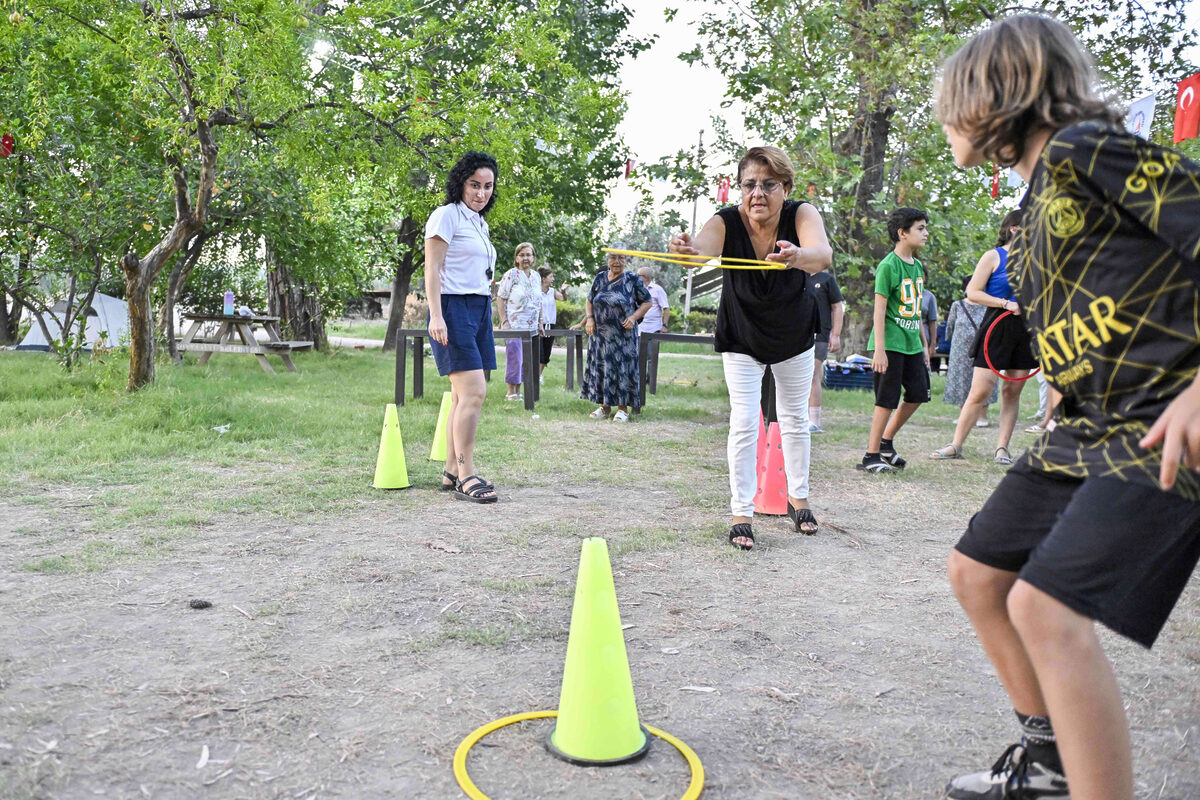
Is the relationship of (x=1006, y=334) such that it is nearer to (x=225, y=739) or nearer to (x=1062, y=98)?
(x=1062, y=98)

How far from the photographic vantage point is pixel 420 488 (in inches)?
244

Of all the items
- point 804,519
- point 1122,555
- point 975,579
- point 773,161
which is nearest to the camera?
point 1122,555

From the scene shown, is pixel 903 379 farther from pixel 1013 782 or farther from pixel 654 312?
pixel 654 312

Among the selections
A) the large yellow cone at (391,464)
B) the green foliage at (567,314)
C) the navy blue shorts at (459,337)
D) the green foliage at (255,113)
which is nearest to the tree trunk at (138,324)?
the green foliage at (255,113)

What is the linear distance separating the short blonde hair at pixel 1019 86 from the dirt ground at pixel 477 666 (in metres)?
1.55

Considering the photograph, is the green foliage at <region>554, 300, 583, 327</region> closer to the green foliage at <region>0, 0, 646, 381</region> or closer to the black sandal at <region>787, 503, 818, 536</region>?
the green foliage at <region>0, 0, 646, 381</region>

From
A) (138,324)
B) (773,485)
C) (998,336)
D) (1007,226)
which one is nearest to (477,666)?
(773,485)

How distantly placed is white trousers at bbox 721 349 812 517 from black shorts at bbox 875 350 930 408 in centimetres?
246

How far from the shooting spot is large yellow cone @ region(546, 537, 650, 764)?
97.3 inches

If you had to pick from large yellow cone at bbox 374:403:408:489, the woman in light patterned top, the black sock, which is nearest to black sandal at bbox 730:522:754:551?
large yellow cone at bbox 374:403:408:489

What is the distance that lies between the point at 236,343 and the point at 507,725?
46.3 ft

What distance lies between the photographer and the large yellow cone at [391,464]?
610cm

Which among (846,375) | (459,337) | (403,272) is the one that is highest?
(403,272)

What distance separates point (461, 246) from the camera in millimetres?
5738
